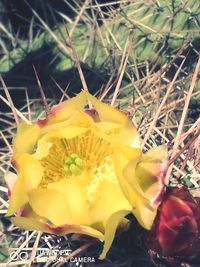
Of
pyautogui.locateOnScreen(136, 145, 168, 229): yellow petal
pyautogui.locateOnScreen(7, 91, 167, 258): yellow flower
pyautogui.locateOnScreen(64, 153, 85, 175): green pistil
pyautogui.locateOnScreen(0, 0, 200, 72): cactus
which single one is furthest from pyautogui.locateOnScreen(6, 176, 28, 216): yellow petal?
pyautogui.locateOnScreen(0, 0, 200, 72): cactus

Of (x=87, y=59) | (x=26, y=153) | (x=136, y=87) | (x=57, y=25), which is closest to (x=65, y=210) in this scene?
(x=26, y=153)

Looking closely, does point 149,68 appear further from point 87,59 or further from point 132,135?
point 132,135

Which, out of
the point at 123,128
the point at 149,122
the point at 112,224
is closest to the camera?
the point at 112,224

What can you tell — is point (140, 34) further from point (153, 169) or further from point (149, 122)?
point (153, 169)

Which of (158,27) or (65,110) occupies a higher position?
(65,110)

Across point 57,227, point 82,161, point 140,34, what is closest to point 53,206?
point 57,227

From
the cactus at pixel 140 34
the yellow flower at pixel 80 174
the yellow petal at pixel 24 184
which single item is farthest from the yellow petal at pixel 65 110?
the cactus at pixel 140 34
